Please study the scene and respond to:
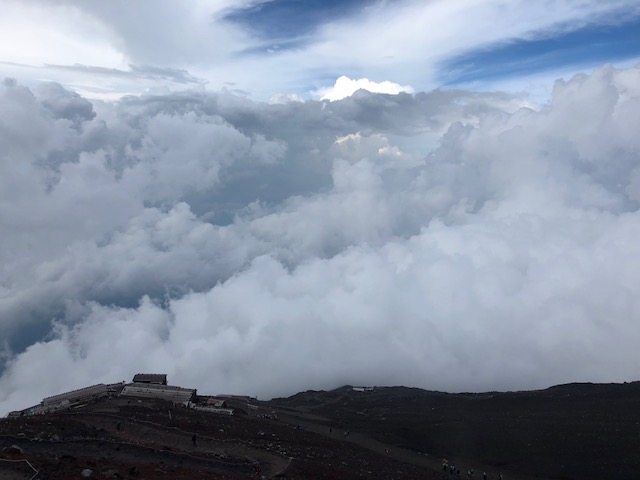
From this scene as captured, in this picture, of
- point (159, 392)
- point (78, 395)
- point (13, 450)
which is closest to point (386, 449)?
point (159, 392)

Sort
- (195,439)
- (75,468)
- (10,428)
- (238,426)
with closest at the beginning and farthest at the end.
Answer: (75,468), (10,428), (195,439), (238,426)

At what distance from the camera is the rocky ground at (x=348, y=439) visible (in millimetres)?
38156

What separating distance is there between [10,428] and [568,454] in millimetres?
57917

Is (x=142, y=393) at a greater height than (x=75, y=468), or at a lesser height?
greater

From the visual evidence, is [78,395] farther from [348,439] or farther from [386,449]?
[386,449]

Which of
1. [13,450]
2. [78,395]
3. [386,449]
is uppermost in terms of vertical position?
[78,395]

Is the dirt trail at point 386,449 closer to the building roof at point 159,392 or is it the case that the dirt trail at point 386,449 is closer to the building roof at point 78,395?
the building roof at point 159,392

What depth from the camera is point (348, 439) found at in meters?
71.0

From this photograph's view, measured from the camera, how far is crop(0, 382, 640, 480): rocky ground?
38.2m

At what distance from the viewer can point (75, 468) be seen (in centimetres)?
3184

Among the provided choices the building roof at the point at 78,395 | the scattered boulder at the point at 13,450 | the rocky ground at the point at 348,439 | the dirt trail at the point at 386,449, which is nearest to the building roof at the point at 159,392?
the building roof at the point at 78,395

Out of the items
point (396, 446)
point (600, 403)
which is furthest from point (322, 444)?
point (600, 403)

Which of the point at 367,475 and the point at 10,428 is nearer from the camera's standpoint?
the point at 10,428

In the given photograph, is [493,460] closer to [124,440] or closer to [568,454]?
[568,454]
